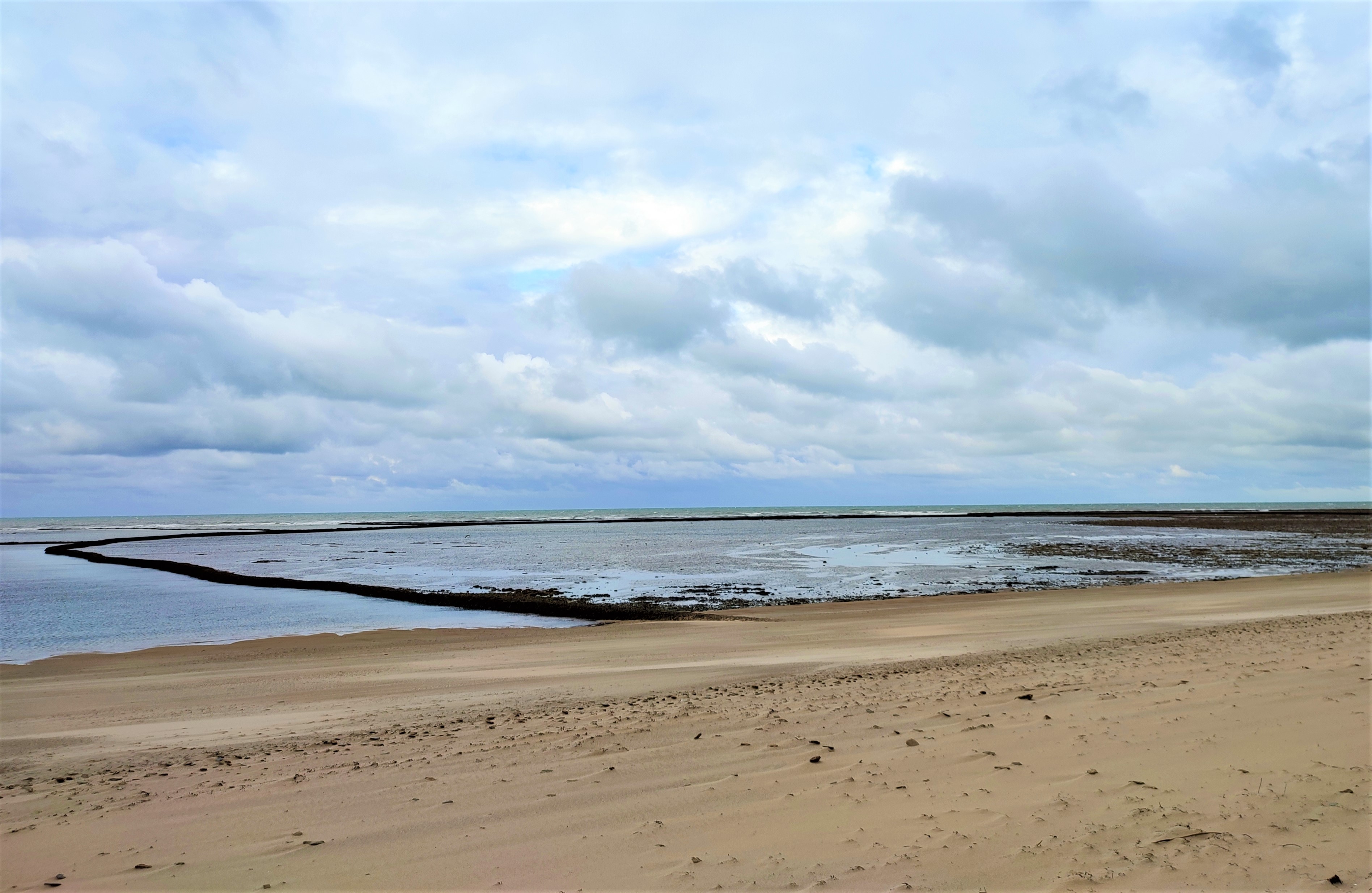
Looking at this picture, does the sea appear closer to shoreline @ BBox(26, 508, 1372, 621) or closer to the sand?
shoreline @ BBox(26, 508, 1372, 621)

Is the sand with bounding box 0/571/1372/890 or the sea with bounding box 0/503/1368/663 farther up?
the sand with bounding box 0/571/1372/890

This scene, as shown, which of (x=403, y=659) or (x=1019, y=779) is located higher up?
(x=1019, y=779)

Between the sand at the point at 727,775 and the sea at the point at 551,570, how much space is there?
390 inches

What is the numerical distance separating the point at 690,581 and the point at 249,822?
2676cm

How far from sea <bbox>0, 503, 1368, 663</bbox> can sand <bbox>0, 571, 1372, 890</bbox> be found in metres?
9.90

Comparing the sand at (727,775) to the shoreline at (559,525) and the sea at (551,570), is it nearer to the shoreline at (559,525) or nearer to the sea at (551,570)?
the sea at (551,570)

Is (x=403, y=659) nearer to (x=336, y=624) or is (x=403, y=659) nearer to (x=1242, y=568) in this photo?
(x=336, y=624)

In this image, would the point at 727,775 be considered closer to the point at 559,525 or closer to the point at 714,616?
the point at 714,616

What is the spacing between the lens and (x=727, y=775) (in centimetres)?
631

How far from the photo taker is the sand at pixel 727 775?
15.3 feet

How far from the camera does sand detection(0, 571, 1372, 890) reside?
4676 millimetres

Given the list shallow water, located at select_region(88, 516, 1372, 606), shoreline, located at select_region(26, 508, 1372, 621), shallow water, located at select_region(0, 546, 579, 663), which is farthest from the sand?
shallow water, located at select_region(88, 516, 1372, 606)

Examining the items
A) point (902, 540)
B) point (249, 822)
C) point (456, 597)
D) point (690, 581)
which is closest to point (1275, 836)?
point (249, 822)

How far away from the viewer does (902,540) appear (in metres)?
59.3
